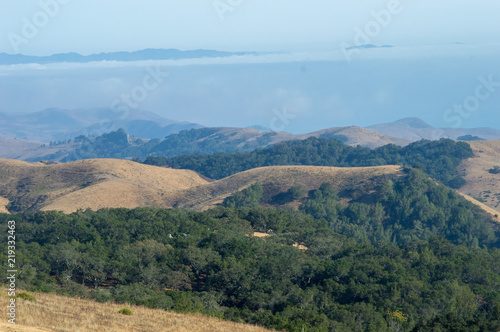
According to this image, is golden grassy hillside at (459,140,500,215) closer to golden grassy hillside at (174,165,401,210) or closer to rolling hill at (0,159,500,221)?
rolling hill at (0,159,500,221)

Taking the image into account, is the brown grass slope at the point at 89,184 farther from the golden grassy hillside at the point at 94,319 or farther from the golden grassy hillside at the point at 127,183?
the golden grassy hillside at the point at 94,319

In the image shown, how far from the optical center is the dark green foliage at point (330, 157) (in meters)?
126

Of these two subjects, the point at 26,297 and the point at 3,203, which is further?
the point at 3,203

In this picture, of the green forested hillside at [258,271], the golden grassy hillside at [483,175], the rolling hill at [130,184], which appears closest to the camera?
the green forested hillside at [258,271]

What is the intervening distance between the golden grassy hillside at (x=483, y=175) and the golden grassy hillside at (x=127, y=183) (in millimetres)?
19426

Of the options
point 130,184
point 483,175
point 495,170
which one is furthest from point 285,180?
point 495,170

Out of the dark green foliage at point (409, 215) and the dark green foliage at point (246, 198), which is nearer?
the dark green foliage at point (409, 215)

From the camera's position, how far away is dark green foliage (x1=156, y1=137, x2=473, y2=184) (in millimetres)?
125812

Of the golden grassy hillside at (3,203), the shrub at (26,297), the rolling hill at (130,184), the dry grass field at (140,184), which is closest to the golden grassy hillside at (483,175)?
the dry grass field at (140,184)

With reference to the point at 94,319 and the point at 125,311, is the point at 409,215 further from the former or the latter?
the point at 94,319

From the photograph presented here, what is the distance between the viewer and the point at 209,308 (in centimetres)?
3034

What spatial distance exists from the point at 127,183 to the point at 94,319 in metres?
68.1

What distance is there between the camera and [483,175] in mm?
110938

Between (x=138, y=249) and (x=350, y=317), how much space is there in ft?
58.4
